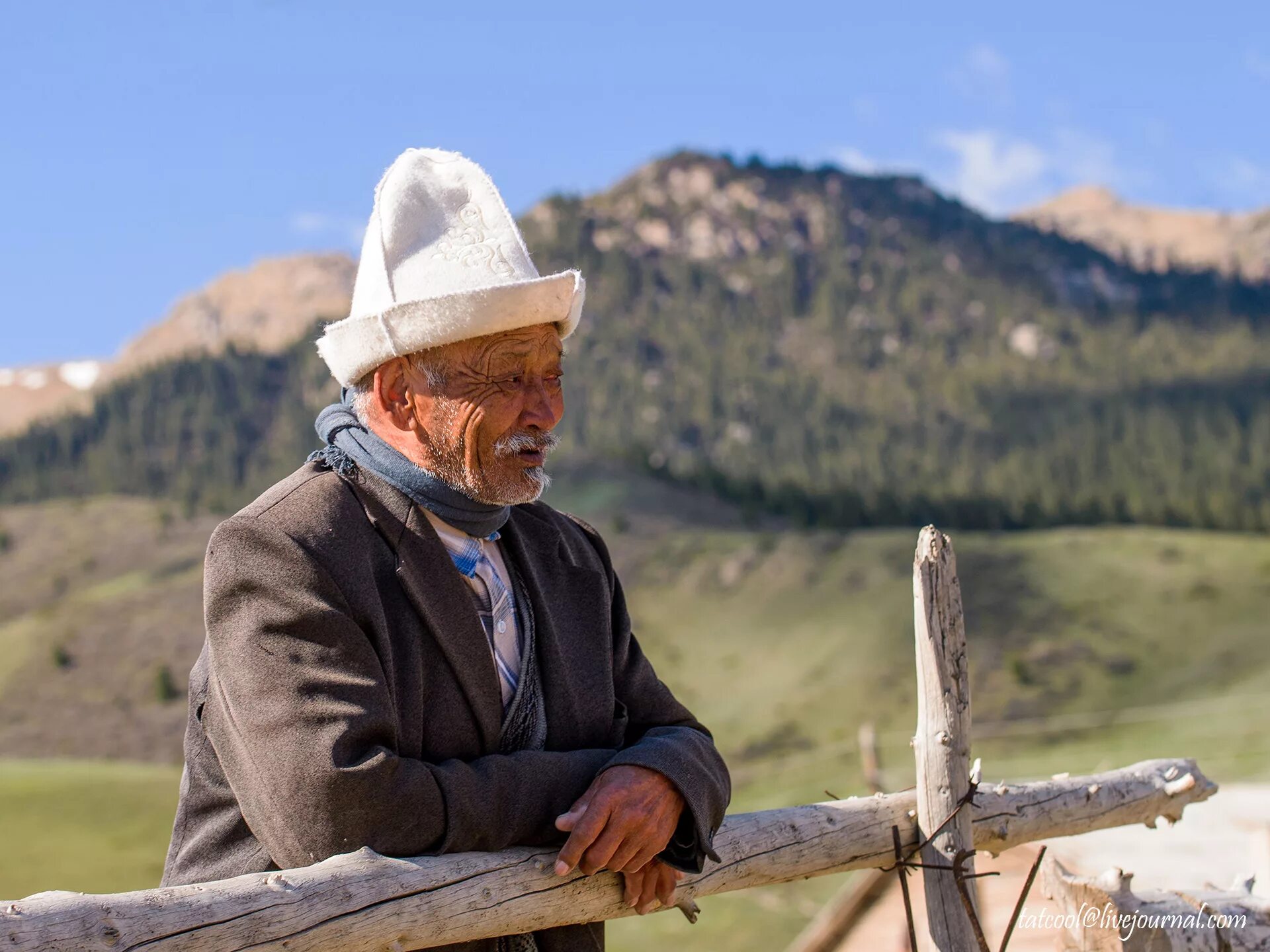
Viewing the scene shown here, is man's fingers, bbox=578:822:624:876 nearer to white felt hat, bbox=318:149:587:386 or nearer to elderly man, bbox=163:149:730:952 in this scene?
elderly man, bbox=163:149:730:952

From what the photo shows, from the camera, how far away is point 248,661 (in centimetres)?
189

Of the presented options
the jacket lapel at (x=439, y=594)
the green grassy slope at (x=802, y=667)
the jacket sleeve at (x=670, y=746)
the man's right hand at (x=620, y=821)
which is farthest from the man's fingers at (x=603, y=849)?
the green grassy slope at (x=802, y=667)

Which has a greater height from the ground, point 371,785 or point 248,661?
point 248,661

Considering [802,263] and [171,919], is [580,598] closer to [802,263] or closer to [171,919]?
[171,919]

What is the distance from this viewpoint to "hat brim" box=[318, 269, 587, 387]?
2.11 metres

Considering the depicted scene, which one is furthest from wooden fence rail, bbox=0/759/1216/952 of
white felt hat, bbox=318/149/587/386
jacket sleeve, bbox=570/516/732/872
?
white felt hat, bbox=318/149/587/386

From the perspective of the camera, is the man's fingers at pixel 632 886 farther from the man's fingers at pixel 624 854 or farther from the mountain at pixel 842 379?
the mountain at pixel 842 379

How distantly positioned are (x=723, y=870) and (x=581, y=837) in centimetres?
44

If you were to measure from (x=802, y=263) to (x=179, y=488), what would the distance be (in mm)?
58861

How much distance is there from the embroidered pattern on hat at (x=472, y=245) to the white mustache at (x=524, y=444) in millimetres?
245

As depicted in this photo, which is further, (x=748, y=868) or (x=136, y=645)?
(x=136, y=645)

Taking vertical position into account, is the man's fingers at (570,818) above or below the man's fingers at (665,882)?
above

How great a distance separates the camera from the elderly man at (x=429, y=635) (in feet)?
6.24

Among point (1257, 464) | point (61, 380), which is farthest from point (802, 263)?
point (61, 380)
